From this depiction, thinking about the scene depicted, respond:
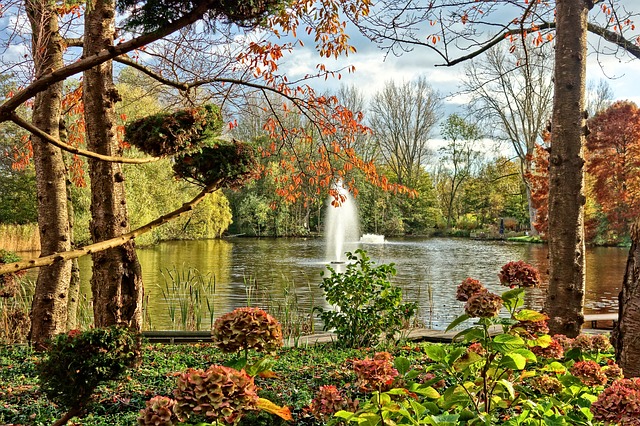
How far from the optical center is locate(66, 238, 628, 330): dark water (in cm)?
758

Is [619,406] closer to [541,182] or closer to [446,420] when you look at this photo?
[446,420]

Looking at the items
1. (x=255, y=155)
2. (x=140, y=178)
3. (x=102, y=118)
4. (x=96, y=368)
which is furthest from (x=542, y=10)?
(x=140, y=178)

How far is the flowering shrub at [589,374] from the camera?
5.99 ft

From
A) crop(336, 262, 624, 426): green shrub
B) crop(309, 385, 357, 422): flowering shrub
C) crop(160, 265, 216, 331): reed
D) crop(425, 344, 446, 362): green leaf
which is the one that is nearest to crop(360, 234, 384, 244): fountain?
crop(160, 265, 216, 331): reed

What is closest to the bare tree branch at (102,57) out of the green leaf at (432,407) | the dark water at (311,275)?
the green leaf at (432,407)

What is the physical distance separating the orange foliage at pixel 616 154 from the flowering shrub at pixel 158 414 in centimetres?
1884

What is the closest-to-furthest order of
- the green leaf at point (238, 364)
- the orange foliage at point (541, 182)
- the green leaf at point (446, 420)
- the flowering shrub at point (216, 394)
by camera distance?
the flowering shrub at point (216, 394) < the green leaf at point (446, 420) < the green leaf at point (238, 364) < the orange foliage at point (541, 182)

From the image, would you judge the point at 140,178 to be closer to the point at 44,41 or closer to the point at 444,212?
the point at 44,41

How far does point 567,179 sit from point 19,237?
708 inches

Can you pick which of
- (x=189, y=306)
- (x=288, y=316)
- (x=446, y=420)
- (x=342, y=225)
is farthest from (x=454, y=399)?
(x=342, y=225)

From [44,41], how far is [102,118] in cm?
120

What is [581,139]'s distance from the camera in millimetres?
3244

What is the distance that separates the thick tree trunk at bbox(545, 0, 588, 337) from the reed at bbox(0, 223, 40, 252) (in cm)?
1756

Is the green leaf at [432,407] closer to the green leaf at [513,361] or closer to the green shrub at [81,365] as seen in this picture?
the green leaf at [513,361]
